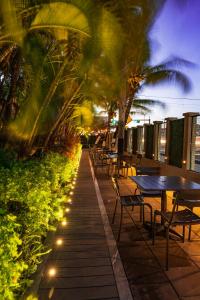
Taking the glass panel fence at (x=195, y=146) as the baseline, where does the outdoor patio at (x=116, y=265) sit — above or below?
below

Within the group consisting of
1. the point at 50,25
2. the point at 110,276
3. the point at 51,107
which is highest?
the point at 50,25

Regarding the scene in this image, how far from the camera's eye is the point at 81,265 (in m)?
4.13

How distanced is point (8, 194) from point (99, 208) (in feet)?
12.6

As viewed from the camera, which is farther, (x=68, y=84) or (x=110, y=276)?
(x=68, y=84)

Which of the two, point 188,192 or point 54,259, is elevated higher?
point 188,192

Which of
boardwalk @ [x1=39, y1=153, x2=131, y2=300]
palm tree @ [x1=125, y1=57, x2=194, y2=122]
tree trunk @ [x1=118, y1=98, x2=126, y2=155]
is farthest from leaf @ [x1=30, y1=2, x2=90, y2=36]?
→ tree trunk @ [x1=118, y1=98, x2=126, y2=155]

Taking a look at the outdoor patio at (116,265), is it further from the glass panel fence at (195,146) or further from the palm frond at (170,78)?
the palm frond at (170,78)

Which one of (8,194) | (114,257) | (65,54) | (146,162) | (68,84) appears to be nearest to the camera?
(8,194)

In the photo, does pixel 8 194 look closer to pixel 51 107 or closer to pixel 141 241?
pixel 141 241

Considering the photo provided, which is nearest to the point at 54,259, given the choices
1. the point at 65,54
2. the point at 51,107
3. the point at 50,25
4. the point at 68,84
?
the point at 50,25

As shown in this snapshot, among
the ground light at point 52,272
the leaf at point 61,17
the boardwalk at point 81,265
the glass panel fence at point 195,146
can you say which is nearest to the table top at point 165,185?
the boardwalk at point 81,265

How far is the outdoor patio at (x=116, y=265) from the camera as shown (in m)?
3.50

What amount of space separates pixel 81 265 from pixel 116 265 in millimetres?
443

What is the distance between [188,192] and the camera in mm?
4262
